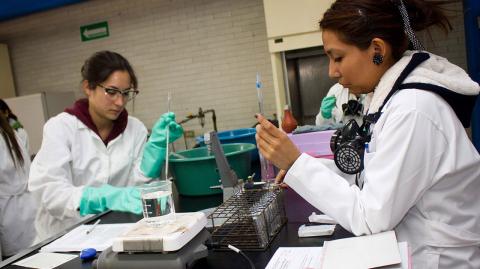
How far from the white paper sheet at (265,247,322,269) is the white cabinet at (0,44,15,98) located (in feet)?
17.0

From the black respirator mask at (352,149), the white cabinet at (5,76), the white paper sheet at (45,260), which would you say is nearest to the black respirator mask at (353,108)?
the black respirator mask at (352,149)

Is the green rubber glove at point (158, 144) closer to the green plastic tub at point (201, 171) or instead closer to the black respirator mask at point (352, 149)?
the green plastic tub at point (201, 171)

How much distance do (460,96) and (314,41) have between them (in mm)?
2268

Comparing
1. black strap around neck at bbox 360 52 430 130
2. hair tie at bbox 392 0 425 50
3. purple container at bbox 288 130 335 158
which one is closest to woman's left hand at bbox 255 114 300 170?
black strap around neck at bbox 360 52 430 130

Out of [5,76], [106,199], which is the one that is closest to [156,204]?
[106,199]

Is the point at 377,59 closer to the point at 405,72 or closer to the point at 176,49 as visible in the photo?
the point at 405,72

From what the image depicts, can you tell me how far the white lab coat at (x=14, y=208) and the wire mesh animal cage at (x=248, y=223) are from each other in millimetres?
1644

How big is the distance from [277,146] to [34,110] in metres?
4.27

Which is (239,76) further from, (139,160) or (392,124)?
(392,124)

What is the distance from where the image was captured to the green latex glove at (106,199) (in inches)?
65.5

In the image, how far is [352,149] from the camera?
118 centimetres

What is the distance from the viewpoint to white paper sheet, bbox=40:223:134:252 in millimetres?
1253

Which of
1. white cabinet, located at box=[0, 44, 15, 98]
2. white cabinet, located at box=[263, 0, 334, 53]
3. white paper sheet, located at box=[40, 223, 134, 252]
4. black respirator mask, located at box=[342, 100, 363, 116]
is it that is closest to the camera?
white paper sheet, located at box=[40, 223, 134, 252]

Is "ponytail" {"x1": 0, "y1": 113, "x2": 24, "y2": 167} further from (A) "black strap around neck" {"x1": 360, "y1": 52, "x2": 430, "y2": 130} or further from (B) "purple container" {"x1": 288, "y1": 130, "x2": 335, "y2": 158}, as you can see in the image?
(A) "black strap around neck" {"x1": 360, "y1": 52, "x2": 430, "y2": 130}
